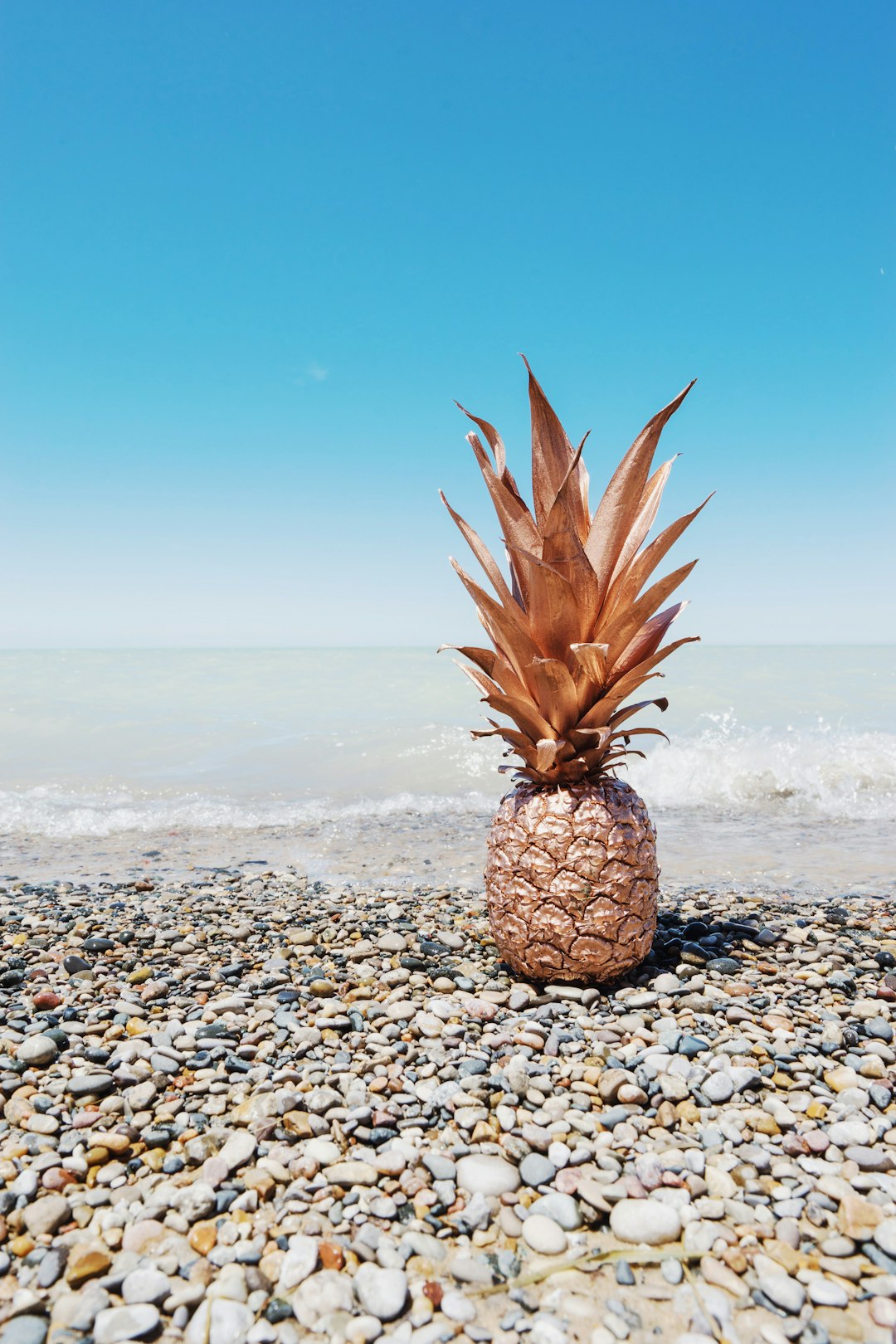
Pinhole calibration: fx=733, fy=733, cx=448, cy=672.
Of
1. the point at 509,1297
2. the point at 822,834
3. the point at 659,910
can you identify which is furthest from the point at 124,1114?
the point at 822,834

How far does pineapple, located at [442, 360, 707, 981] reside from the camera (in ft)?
11.8

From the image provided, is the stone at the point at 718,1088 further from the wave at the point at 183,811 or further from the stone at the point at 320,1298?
the wave at the point at 183,811

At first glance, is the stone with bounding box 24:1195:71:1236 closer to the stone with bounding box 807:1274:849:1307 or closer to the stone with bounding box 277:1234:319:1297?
the stone with bounding box 277:1234:319:1297

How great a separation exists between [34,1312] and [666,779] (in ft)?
36.2

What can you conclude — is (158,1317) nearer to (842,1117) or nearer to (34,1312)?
(34,1312)

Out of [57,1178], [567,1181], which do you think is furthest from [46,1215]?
[567,1181]

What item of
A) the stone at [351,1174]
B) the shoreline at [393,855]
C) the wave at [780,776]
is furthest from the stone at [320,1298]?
the wave at [780,776]

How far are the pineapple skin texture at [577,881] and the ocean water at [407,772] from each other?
10.9 ft

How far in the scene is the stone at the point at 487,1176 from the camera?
2.34 meters

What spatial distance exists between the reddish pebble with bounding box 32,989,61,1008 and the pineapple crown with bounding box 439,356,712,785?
2612 millimetres

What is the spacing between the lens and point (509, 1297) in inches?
77.3

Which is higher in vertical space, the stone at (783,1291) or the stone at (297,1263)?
the stone at (783,1291)

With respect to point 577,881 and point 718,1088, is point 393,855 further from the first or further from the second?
point 718,1088

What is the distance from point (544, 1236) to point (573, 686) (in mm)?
2188
